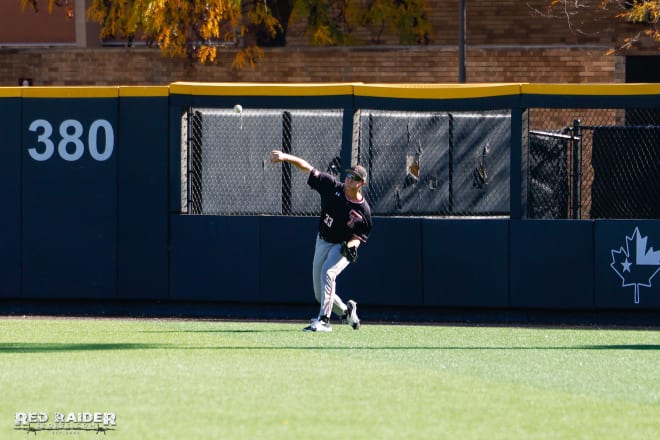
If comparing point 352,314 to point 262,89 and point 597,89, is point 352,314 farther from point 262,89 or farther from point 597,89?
point 597,89

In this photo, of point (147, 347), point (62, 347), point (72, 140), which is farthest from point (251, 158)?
point (62, 347)

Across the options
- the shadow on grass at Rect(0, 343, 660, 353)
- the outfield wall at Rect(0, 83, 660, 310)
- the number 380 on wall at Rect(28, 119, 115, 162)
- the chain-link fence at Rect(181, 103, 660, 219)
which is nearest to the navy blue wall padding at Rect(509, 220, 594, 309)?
the outfield wall at Rect(0, 83, 660, 310)

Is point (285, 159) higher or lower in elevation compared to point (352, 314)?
higher

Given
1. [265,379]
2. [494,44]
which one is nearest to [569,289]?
[265,379]

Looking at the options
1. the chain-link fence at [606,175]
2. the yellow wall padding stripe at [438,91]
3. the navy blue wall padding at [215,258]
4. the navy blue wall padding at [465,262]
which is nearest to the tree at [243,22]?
the navy blue wall padding at [215,258]

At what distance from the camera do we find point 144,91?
53.7 feet

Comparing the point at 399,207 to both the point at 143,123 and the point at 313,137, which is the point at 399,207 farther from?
the point at 143,123

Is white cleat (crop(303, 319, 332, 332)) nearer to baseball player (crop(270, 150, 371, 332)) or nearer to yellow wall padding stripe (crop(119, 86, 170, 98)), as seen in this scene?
baseball player (crop(270, 150, 371, 332))

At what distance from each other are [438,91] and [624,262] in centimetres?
305

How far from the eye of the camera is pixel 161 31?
2373cm

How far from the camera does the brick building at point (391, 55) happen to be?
80.5 feet

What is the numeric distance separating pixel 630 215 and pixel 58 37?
1582 centimetres

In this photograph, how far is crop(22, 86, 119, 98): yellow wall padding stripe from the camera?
53.7ft

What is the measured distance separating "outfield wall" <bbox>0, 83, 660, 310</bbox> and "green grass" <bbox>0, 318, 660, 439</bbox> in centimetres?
154
